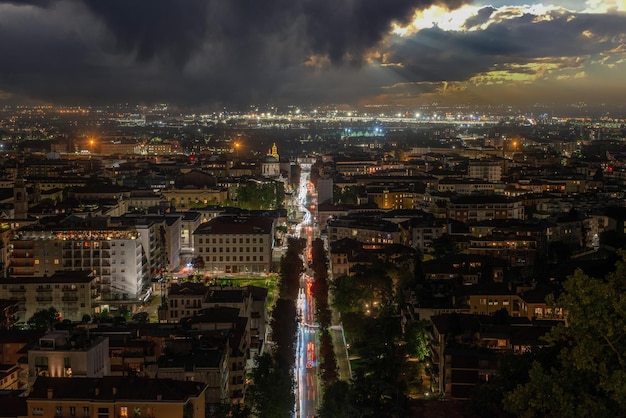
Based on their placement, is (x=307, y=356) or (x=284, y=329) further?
(x=284, y=329)

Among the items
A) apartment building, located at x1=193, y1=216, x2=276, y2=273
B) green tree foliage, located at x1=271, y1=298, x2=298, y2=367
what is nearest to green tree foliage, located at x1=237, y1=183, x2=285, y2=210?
apartment building, located at x1=193, y1=216, x2=276, y2=273

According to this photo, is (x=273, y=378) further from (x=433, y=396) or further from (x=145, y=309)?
(x=145, y=309)

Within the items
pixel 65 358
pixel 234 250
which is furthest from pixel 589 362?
pixel 234 250

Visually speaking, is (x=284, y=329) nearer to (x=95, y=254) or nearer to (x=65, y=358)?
(x=65, y=358)

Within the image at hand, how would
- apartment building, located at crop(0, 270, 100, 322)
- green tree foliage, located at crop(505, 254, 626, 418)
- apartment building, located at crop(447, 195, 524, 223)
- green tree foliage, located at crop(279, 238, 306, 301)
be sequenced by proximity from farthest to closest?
apartment building, located at crop(447, 195, 524, 223), green tree foliage, located at crop(279, 238, 306, 301), apartment building, located at crop(0, 270, 100, 322), green tree foliage, located at crop(505, 254, 626, 418)

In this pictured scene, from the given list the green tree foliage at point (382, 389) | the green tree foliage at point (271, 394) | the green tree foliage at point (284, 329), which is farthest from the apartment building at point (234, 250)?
the green tree foliage at point (271, 394)

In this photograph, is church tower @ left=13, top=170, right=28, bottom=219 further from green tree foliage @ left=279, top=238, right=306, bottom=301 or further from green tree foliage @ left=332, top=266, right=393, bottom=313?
green tree foliage @ left=332, top=266, right=393, bottom=313
